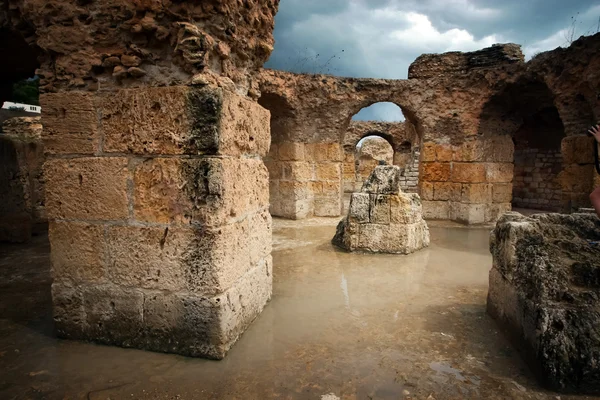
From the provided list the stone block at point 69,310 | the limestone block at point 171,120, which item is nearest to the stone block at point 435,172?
the limestone block at point 171,120

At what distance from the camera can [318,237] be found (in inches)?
270

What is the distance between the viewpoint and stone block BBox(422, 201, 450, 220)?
30.7 feet

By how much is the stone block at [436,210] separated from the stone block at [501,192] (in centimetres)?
113

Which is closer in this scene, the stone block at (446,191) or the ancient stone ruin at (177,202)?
the ancient stone ruin at (177,202)

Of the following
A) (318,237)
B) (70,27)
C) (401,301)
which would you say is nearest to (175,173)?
(70,27)

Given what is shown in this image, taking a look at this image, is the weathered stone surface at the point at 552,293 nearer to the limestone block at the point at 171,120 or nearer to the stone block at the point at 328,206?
the limestone block at the point at 171,120

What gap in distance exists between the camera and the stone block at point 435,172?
30.4 ft

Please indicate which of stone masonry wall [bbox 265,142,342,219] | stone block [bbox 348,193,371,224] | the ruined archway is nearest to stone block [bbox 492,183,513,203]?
the ruined archway

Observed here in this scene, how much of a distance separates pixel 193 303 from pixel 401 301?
2.06 meters

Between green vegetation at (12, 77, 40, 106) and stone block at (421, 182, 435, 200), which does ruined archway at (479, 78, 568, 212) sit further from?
green vegetation at (12, 77, 40, 106)

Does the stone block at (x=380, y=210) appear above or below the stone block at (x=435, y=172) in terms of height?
below

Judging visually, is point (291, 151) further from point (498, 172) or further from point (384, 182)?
point (498, 172)

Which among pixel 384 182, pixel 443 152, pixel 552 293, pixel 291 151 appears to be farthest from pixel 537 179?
pixel 552 293

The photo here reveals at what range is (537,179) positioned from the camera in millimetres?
12734
